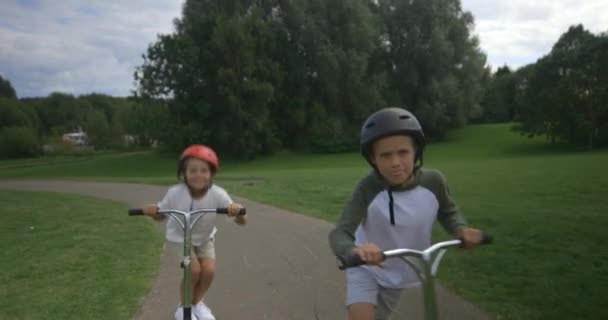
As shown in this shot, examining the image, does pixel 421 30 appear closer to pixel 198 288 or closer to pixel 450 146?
pixel 450 146

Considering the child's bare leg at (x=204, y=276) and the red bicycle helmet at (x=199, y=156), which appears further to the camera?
the child's bare leg at (x=204, y=276)

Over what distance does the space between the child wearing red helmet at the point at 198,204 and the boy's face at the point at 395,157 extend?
173cm

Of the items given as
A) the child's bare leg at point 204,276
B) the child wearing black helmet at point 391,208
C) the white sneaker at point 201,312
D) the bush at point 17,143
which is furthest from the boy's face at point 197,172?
the bush at point 17,143

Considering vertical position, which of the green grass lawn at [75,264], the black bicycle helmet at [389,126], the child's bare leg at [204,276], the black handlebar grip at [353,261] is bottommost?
the green grass lawn at [75,264]

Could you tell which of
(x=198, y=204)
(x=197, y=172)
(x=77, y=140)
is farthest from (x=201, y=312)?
(x=77, y=140)

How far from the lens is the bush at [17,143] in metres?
61.2

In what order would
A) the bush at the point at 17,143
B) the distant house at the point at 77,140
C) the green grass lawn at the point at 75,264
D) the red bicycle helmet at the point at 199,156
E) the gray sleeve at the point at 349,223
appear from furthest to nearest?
1. the distant house at the point at 77,140
2. the bush at the point at 17,143
3. the green grass lawn at the point at 75,264
4. the red bicycle helmet at the point at 199,156
5. the gray sleeve at the point at 349,223

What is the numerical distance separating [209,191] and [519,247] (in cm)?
510

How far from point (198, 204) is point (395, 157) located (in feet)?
7.19

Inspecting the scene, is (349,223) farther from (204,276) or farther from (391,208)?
(204,276)

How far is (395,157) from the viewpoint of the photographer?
2.94 metres

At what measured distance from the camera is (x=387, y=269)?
3.03m

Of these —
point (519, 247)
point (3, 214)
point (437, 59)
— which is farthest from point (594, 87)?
point (3, 214)

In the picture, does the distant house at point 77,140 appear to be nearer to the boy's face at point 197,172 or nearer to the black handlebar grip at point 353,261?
the boy's face at point 197,172
